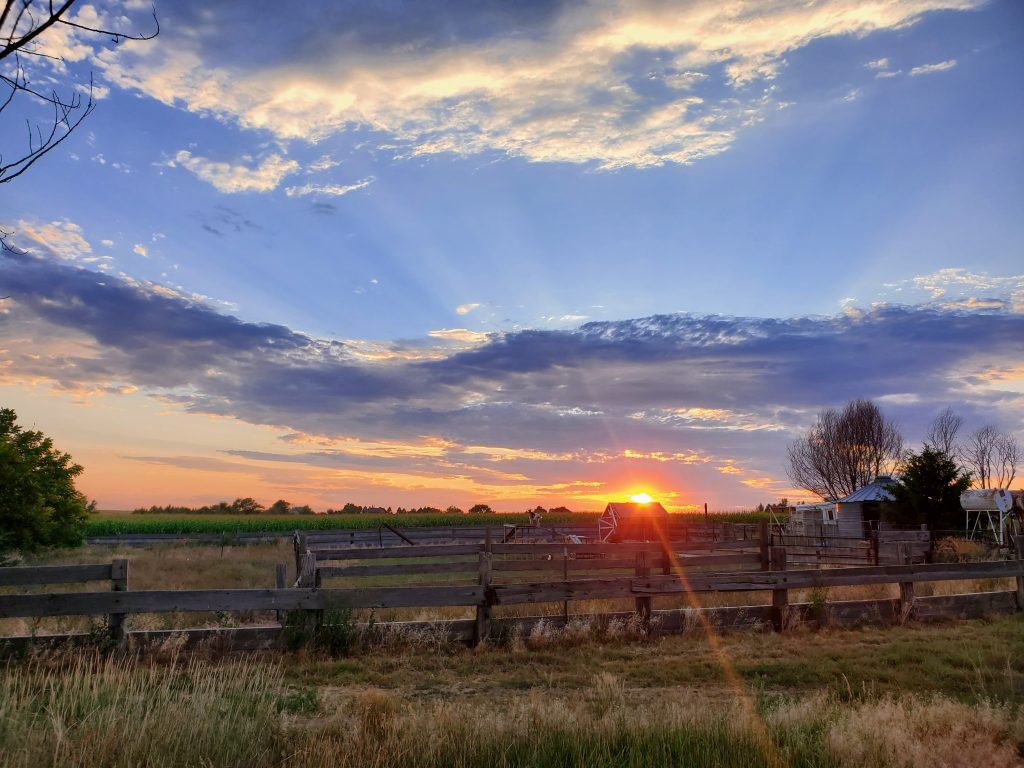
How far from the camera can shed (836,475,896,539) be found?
4956 cm

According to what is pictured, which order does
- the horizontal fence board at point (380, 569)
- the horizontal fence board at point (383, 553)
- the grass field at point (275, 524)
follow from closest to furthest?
the horizontal fence board at point (380, 569)
the horizontal fence board at point (383, 553)
the grass field at point (275, 524)

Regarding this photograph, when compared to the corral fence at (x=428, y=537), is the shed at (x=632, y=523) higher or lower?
higher

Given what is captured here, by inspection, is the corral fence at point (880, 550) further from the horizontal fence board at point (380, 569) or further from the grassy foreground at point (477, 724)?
the grassy foreground at point (477, 724)

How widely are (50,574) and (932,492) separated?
150 ft

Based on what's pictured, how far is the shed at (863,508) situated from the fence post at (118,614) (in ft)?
152

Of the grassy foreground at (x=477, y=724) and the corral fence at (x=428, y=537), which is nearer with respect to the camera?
the grassy foreground at (x=477, y=724)

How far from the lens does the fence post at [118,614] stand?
10.8 metres

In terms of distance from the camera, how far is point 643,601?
13.3m

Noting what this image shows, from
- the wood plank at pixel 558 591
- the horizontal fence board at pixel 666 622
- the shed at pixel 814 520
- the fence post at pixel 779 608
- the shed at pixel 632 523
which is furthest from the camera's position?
the shed at pixel 814 520

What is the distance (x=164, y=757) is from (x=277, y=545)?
3781 cm

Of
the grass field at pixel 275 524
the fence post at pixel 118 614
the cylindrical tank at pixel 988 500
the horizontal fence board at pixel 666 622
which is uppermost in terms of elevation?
the cylindrical tank at pixel 988 500

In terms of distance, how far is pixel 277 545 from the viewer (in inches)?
1615

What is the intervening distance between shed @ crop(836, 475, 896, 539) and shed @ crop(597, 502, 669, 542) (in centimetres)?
1413

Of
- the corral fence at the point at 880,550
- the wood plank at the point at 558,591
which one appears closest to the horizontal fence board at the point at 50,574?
the wood plank at the point at 558,591
